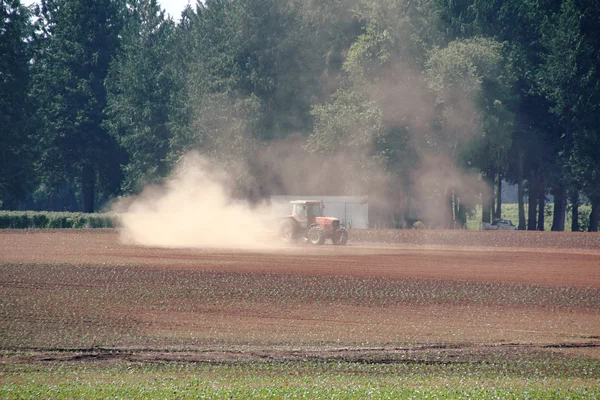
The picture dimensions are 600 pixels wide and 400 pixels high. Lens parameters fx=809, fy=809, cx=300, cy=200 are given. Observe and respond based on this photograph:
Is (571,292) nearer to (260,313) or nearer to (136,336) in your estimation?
(260,313)

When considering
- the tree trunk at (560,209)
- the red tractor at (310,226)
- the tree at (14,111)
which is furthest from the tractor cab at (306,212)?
the tree at (14,111)

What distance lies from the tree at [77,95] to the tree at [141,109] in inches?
138

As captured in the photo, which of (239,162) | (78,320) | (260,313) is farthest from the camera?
(239,162)

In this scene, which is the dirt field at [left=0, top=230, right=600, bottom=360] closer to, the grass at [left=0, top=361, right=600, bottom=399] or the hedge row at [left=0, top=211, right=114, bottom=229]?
the grass at [left=0, top=361, right=600, bottom=399]

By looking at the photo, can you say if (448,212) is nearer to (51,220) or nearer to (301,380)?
(51,220)

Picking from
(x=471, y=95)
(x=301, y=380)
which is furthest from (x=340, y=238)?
(x=301, y=380)

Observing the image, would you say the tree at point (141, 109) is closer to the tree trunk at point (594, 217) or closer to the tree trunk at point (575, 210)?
the tree trunk at point (575, 210)

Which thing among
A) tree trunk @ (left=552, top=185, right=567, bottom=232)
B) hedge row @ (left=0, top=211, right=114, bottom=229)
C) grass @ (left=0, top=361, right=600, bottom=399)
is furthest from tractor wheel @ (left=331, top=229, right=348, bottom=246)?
tree trunk @ (left=552, top=185, right=567, bottom=232)

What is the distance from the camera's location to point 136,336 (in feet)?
60.8

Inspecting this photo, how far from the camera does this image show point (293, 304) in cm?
2358

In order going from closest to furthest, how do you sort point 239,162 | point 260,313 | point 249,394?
point 249,394 < point 260,313 < point 239,162

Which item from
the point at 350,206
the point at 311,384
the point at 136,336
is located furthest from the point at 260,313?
the point at 350,206

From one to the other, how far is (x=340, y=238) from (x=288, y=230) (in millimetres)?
3118

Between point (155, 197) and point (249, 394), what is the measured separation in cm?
8063
